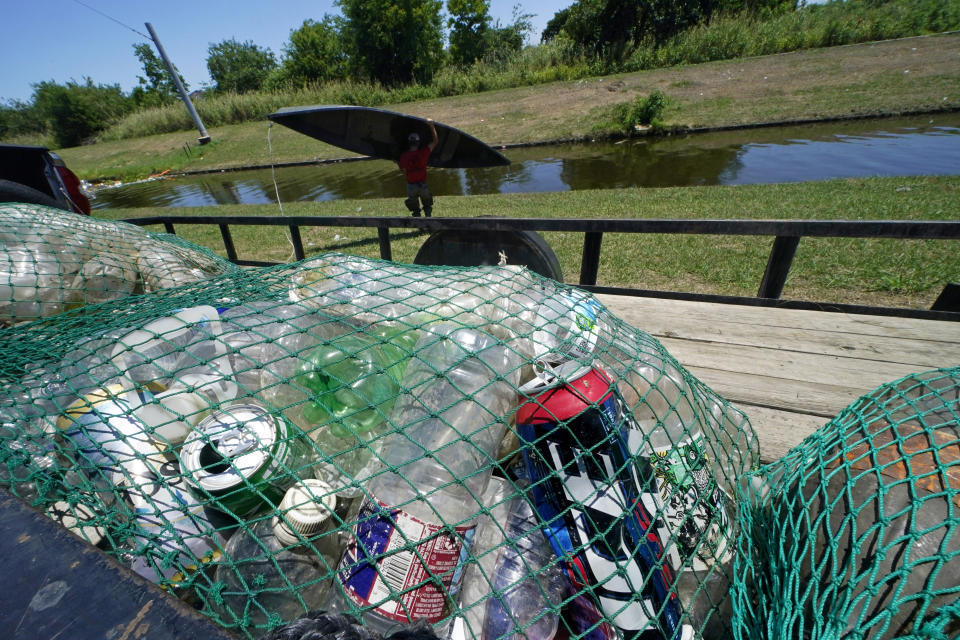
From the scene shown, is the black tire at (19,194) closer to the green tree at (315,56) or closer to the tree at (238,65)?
the green tree at (315,56)

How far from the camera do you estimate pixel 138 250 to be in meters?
2.38

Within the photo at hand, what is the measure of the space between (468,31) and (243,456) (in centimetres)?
5177

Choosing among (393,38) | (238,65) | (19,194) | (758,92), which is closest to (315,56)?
(393,38)

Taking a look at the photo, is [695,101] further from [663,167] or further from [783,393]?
[783,393]

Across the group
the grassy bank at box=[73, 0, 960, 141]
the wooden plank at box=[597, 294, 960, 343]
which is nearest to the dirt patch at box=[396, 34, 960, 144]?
the grassy bank at box=[73, 0, 960, 141]

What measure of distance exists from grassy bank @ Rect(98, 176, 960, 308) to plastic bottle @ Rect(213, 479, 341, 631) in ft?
14.0

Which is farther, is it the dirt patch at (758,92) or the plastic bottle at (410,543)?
the dirt patch at (758,92)

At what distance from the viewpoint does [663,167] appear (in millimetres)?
11453

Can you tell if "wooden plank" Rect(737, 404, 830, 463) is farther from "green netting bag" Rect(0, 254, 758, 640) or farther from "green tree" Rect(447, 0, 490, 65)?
"green tree" Rect(447, 0, 490, 65)

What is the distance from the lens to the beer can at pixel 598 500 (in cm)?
94

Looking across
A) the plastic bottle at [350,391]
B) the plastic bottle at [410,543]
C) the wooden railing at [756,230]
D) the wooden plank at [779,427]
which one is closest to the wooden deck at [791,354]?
the wooden plank at [779,427]

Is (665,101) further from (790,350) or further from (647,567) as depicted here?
(647,567)

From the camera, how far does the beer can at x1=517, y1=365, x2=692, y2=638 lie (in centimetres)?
94

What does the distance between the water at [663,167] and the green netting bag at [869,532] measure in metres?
10.0
